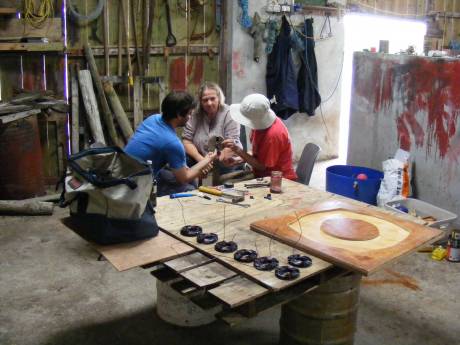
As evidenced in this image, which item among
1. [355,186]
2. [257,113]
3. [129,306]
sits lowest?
[129,306]

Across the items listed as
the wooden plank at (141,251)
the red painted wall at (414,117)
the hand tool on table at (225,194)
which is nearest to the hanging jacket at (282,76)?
the red painted wall at (414,117)

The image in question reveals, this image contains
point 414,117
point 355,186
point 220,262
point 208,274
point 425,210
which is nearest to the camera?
point 208,274

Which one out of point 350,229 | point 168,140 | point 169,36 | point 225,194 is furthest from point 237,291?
point 169,36

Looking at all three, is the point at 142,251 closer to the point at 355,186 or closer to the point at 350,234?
the point at 350,234

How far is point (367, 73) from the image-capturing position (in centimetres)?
509

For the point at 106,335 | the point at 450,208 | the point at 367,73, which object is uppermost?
the point at 367,73

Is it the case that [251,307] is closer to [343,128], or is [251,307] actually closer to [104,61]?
[104,61]

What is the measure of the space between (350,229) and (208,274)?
79cm

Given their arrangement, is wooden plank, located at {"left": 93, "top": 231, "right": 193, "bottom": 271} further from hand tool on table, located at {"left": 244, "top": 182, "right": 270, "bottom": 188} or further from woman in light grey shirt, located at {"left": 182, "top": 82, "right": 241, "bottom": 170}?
woman in light grey shirt, located at {"left": 182, "top": 82, "right": 241, "bottom": 170}

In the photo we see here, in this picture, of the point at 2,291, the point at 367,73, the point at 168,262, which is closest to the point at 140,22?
the point at 367,73

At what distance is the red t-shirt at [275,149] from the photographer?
359cm

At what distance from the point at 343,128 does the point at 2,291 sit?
518cm

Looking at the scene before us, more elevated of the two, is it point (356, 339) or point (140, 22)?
point (140, 22)

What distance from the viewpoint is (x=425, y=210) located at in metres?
4.24
